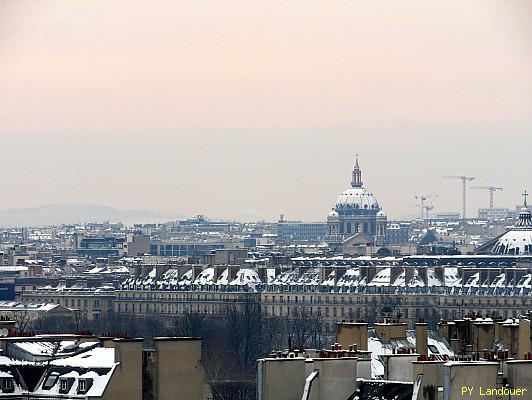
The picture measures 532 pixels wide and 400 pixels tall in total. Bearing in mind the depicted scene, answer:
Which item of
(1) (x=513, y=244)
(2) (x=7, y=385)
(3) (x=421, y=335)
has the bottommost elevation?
(2) (x=7, y=385)

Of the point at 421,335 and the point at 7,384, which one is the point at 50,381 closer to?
the point at 7,384

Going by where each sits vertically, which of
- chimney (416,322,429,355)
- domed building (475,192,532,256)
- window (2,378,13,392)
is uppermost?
domed building (475,192,532,256)

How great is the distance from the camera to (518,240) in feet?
494

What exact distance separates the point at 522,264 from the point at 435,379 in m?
102

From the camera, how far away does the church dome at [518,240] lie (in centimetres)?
14625

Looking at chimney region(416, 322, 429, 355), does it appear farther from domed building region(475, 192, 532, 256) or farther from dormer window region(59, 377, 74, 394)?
domed building region(475, 192, 532, 256)

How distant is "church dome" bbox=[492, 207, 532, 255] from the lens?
146 m

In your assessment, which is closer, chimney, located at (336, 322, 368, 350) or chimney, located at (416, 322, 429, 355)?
chimney, located at (336, 322, 368, 350)

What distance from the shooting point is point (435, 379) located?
98.3ft

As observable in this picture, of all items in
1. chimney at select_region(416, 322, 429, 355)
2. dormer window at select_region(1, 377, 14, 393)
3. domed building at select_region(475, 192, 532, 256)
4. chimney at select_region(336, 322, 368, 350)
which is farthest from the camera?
domed building at select_region(475, 192, 532, 256)

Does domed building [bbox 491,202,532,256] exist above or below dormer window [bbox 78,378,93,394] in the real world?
above

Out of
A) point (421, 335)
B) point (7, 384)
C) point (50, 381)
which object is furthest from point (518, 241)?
point (7, 384)

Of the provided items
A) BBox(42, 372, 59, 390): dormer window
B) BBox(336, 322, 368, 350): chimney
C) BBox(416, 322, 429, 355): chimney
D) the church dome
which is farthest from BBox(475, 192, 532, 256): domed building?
BBox(42, 372, 59, 390): dormer window

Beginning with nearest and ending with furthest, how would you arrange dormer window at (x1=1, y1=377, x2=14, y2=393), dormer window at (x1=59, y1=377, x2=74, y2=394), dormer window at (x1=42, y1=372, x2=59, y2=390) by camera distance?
dormer window at (x1=59, y1=377, x2=74, y2=394), dormer window at (x1=1, y1=377, x2=14, y2=393), dormer window at (x1=42, y1=372, x2=59, y2=390)
